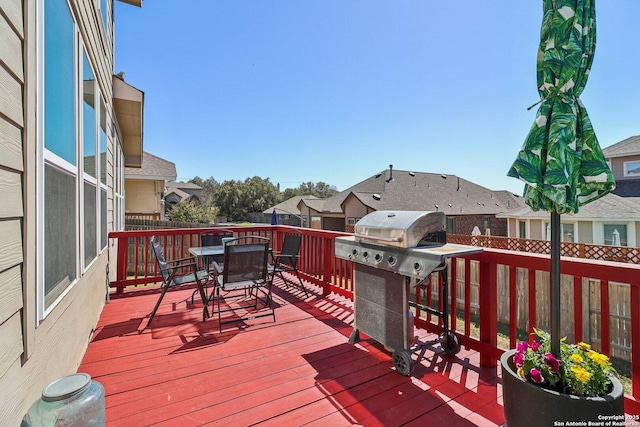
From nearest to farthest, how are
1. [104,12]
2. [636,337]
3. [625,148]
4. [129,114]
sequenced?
1. [636,337]
2. [104,12]
3. [129,114]
4. [625,148]

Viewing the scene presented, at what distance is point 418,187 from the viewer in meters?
22.1

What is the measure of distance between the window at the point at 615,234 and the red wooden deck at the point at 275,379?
44.6 feet

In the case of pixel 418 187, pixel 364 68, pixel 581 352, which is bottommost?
pixel 581 352

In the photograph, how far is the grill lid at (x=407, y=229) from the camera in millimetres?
2383

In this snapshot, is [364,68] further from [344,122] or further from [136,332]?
[136,332]

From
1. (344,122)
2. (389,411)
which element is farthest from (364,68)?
(389,411)

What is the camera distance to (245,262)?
363 centimetres

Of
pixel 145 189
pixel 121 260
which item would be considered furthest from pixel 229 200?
pixel 121 260

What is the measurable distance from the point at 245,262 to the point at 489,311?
104 inches

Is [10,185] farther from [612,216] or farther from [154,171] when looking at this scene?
[612,216]

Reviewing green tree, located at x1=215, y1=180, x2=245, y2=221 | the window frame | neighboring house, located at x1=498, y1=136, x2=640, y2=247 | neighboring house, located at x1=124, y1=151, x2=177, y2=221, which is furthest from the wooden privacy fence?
green tree, located at x1=215, y1=180, x2=245, y2=221

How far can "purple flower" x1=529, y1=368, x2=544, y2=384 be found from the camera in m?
1.46

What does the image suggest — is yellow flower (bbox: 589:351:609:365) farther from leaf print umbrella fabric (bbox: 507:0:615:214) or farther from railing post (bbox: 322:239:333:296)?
railing post (bbox: 322:239:333:296)

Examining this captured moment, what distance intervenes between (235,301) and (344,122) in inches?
772
